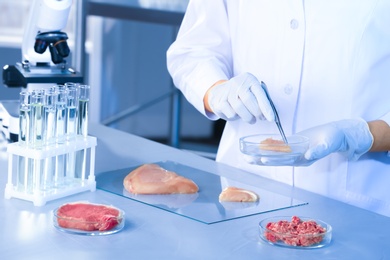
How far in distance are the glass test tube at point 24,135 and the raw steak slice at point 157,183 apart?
9.0 inches

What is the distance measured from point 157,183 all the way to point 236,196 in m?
0.18

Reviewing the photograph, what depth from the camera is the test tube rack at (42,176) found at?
4.76 feet

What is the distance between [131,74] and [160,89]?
0.31 m

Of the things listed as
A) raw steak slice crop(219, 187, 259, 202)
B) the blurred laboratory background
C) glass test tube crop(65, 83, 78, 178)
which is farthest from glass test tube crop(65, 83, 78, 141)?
the blurred laboratory background

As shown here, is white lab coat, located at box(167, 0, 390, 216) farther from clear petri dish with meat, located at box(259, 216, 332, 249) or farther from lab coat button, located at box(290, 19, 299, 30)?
clear petri dish with meat, located at box(259, 216, 332, 249)

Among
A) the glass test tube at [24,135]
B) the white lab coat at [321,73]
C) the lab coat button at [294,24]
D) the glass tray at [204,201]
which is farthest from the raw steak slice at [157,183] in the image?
the lab coat button at [294,24]

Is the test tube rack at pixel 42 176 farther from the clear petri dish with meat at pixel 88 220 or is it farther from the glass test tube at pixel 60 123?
the clear petri dish with meat at pixel 88 220

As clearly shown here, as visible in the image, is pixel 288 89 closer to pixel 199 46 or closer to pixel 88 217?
pixel 199 46

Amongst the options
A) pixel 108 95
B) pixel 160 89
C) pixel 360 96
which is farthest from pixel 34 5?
pixel 160 89

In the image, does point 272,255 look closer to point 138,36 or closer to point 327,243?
point 327,243

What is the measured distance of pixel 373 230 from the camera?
1.42 metres

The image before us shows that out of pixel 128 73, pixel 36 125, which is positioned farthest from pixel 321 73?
pixel 128 73

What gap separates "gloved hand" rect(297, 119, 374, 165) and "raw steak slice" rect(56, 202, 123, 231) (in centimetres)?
51

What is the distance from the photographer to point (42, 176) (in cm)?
150
